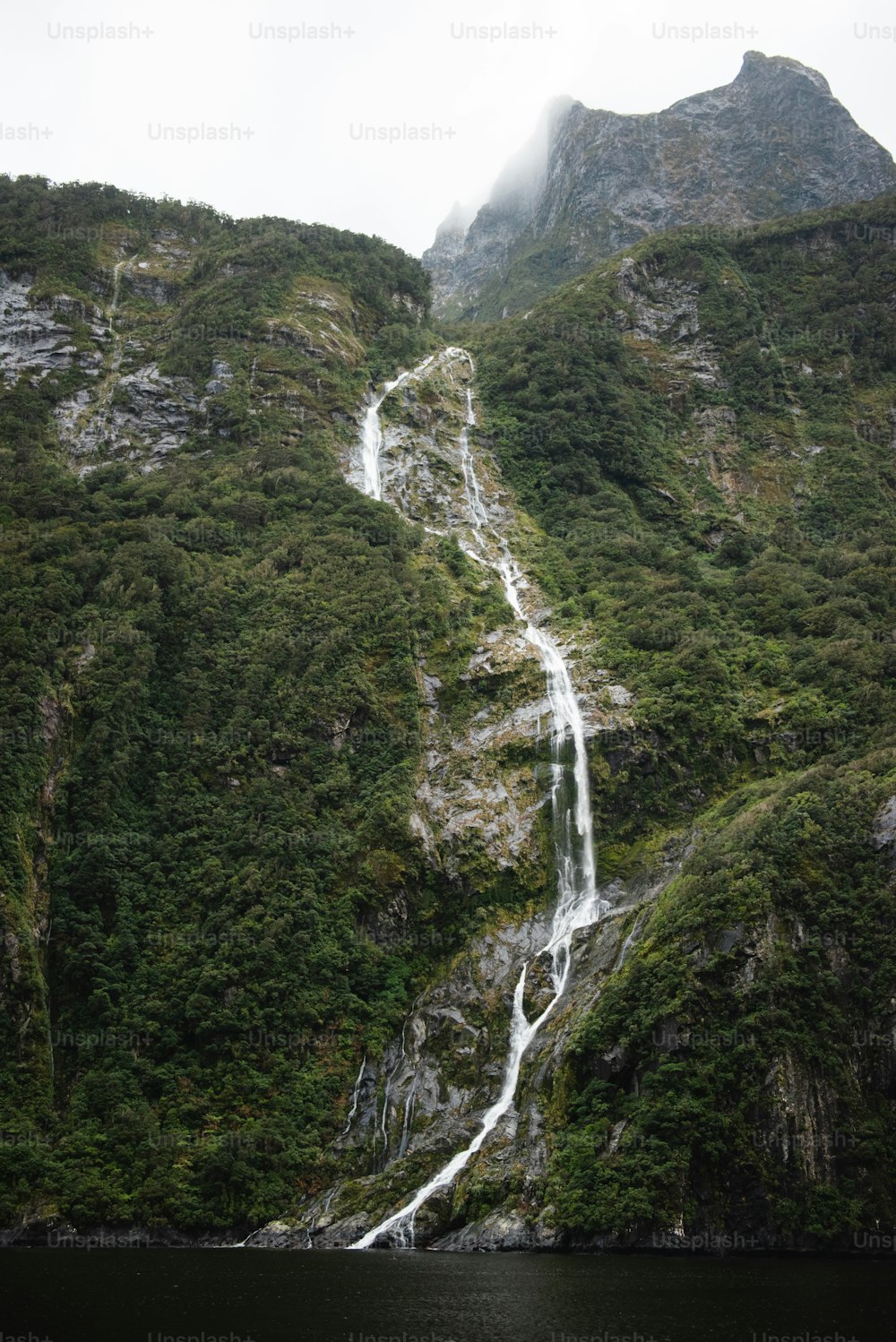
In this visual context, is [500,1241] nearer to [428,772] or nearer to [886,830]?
[886,830]

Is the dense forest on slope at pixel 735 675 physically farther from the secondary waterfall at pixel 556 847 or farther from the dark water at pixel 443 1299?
the dark water at pixel 443 1299

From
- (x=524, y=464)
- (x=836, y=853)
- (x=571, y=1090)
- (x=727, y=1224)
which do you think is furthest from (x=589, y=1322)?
(x=524, y=464)

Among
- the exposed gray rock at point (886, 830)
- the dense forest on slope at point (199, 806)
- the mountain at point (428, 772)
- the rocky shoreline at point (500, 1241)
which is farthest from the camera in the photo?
the exposed gray rock at point (886, 830)

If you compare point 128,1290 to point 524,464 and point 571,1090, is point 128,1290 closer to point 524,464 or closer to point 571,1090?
point 571,1090

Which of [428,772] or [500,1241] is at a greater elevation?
[428,772]

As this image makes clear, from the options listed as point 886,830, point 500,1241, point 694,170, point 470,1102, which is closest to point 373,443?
point 886,830

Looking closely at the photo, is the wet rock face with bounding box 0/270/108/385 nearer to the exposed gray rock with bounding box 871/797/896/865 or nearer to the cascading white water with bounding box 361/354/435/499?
the cascading white water with bounding box 361/354/435/499

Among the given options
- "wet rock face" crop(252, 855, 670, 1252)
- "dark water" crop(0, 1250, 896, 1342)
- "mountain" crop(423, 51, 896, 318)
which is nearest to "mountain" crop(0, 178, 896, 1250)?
"wet rock face" crop(252, 855, 670, 1252)

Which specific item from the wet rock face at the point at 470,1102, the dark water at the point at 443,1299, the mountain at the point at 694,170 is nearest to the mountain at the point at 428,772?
the wet rock face at the point at 470,1102
